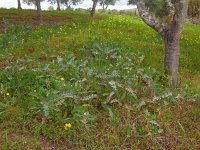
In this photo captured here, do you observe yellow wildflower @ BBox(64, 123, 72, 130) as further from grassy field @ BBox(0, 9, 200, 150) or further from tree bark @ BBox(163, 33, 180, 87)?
tree bark @ BBox(163, 33, 180, 87)

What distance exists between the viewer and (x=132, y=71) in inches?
350

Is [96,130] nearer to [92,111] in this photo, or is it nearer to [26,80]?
[92,111]

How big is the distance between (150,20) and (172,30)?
0.64m

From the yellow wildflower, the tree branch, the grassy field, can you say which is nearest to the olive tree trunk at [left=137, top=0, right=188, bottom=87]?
the tree branch

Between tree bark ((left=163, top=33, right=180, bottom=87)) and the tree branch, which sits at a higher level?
the tree branch

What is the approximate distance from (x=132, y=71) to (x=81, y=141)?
3.16 m

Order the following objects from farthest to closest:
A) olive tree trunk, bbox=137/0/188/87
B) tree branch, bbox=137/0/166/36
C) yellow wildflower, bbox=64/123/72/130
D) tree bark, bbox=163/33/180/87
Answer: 1. tree branch, bbox=137/0/166/36
2. tree bark, bbox=163/33/180/87
3. olive tree trunk, bbox=137/0/188/87
4. yellow wildflower, bbox=64/123/72/130

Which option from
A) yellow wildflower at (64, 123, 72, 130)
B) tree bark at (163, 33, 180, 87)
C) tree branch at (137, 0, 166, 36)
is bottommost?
yellow wildflower at (64, 123, 72, 130)

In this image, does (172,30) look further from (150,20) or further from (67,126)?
(67,126)

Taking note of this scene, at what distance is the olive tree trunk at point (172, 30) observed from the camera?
8875 mm

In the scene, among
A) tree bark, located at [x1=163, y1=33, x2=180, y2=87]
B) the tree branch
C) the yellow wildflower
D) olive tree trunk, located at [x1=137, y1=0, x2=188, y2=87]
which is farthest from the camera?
the tree branch

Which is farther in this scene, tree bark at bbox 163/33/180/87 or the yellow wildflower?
tree bark at bbox 163/33/180/87

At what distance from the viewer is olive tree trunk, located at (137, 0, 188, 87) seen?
29.1ft

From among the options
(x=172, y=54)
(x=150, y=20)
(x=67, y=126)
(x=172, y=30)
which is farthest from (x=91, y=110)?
(x=150, y=20)
